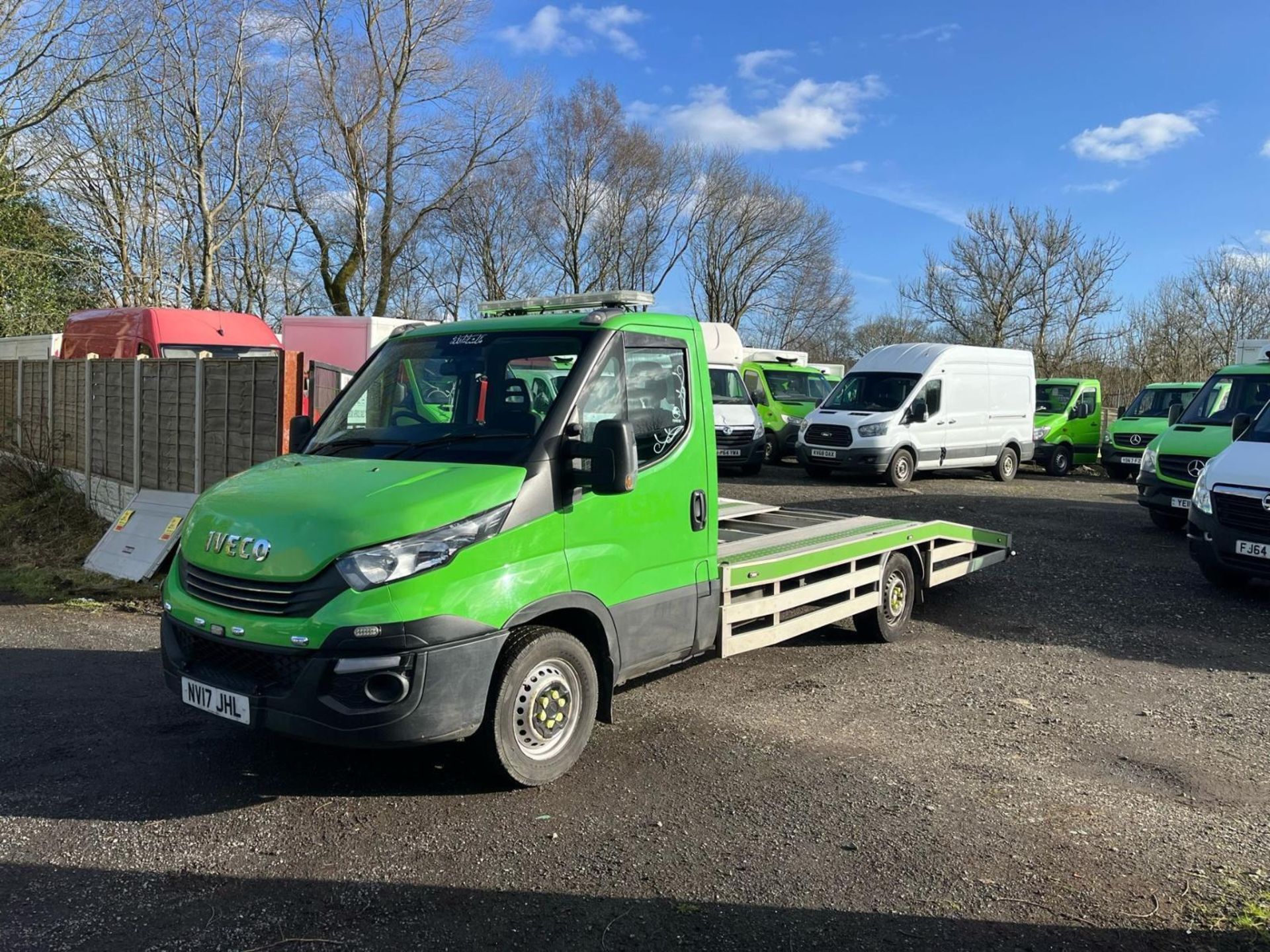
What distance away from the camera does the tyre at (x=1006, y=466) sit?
17938 mm

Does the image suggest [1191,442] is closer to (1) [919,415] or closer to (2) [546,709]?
(1) [919,415]

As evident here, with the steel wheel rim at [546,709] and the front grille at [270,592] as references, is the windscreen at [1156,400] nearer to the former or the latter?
the steel wheel rim at [546,709]

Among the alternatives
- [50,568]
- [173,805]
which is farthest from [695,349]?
[50,568]

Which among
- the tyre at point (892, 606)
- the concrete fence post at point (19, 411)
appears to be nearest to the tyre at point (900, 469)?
the tyre at point (892, 606)

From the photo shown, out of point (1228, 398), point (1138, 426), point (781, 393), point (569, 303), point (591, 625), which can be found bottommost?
point (591, 625)

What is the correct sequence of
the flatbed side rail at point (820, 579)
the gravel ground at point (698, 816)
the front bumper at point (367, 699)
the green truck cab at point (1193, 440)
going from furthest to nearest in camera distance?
1. the green truck cab at point (1193, 440)
2. the flatbed side rail at point (820, 579)
3. the front bumper at point (367, 699)
4. the gravel ground at point (698, 816)

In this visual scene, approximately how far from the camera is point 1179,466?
11.1 m

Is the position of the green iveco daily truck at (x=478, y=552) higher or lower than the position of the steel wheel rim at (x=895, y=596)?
higher

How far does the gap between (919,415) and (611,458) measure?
13.2m

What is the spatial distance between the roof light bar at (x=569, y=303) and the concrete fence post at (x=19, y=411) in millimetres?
10829

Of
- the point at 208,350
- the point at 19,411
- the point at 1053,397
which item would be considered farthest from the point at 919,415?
the point at 19,411

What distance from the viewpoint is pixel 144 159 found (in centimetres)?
2283

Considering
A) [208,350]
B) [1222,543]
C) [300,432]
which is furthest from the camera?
[208,350]

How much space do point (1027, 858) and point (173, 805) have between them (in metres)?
3.69
